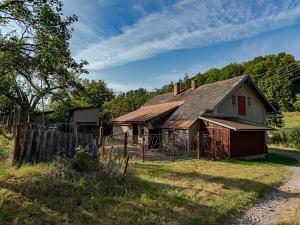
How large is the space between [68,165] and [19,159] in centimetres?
169

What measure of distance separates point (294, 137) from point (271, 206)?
→ 24.7m

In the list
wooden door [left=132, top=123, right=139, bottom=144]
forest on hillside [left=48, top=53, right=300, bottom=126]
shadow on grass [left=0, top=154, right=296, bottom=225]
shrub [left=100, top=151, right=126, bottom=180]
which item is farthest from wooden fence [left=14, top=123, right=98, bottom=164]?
forest on hillside [left=48, top=53, right=300, bottom=126]

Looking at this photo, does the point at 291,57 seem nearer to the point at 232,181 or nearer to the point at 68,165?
the point at 232,181

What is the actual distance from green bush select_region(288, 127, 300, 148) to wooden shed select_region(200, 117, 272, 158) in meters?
9.97

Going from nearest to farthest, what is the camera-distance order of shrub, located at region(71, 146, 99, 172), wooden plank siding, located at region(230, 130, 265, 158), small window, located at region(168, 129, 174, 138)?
shrub, located at region(71, 146, 99, 172)
wooden plank siding, located at region(230, 130, 265, 158)
small window, located at region(168, 129, 174, 138)

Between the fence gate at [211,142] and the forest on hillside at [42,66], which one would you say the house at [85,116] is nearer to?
the forest on hillside at [42,66]

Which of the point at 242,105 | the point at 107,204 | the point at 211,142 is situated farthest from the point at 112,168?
the point at 242,105

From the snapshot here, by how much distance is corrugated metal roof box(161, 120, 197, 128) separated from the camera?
22.6 metres

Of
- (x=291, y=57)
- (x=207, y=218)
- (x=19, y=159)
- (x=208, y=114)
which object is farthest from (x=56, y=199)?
(x=291, y=57)

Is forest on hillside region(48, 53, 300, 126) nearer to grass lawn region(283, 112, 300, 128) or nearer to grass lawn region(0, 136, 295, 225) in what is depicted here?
grass lawn region(283, 112, 300, 128)

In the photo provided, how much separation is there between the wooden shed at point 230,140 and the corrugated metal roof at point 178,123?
1.04 meters

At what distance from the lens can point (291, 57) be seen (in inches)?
2948

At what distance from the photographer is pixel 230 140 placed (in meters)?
20.1

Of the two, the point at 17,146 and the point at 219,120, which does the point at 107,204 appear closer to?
the point at 17,146
